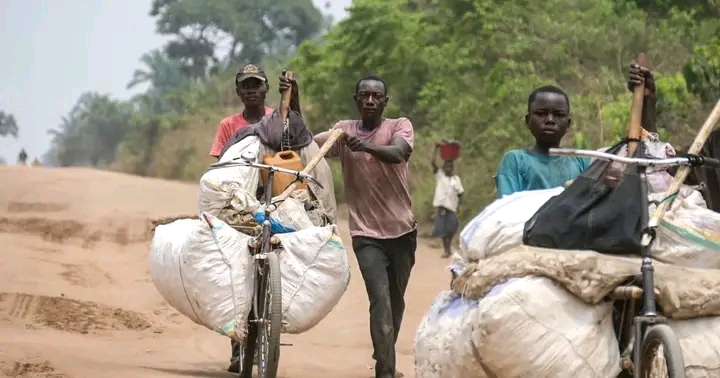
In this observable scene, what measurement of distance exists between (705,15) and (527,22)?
237 inches

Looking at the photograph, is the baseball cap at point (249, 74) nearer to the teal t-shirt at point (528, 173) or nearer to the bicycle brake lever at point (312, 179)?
the bicycle brake lever at point (312, 179)

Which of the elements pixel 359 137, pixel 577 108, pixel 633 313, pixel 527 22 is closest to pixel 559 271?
pixel 633 313

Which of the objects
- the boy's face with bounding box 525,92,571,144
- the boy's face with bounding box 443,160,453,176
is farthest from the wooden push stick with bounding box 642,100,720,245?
the boy's face with bounding box 443,160,453,176

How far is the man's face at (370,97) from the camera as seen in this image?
8.19m

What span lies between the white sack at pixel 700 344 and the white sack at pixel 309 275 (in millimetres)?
3358

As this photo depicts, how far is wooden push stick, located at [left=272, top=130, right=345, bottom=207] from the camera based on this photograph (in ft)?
25.8

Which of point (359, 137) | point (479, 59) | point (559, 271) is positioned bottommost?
point (559, 271)

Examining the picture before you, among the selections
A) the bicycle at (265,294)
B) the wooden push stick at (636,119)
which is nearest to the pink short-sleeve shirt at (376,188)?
the bicycle at (265,294)

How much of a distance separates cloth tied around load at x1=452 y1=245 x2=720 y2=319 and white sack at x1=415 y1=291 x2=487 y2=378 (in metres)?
0.18

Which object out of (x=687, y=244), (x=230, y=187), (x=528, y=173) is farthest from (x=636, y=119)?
(x=230, y=187)

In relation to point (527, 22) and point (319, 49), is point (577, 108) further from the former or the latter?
point (319, 49)

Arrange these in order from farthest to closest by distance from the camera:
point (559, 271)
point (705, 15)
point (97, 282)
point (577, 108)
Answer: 1. point (577, 108)
2. point (705, 15)
3. point (97, 282)
4. point (559, 271)

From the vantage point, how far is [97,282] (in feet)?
50.3

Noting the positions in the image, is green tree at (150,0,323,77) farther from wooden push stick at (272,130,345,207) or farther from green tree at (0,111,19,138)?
wooden push stick at (272,130,345,207)
